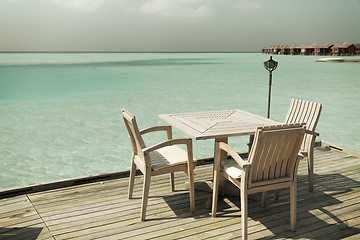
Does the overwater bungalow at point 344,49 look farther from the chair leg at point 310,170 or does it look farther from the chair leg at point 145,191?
the chair leg at point 145,191

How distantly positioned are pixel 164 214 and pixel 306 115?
6.00 feet

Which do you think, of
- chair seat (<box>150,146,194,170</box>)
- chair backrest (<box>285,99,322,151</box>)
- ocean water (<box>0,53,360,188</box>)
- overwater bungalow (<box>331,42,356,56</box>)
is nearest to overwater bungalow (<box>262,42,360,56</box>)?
overwater bungalow (<box>331,42,356,56</box>)

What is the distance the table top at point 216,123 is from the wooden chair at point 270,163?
0.75 feet

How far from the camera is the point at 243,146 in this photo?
25.0ft

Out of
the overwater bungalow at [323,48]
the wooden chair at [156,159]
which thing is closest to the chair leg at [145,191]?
the wooden chair at [156,159]

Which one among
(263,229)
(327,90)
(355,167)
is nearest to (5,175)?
(263,229)

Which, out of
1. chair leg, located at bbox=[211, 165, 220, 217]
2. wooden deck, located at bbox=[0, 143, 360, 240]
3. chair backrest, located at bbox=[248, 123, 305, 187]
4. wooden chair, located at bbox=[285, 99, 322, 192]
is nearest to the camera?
chair backrest, located at bbox=[248, 123, 305, 187]

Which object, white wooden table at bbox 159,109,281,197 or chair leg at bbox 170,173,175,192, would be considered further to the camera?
chair leg at bbox 170,173,175,192

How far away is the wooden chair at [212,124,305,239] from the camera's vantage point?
2.43 m

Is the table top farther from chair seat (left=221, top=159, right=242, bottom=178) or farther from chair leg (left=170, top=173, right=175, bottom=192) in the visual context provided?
chair leg (left=170, top=173, right=175, bottom=192)

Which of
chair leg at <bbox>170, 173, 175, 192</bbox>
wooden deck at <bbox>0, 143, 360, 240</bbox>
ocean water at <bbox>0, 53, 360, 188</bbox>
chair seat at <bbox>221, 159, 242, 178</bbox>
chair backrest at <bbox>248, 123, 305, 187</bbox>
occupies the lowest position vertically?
ocean water at <bbox>0, 53, 360, 188</bbox>

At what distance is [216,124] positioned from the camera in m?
3.25

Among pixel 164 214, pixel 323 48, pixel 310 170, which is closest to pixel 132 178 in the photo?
pixel 164 214

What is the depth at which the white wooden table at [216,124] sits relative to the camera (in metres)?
2.88
